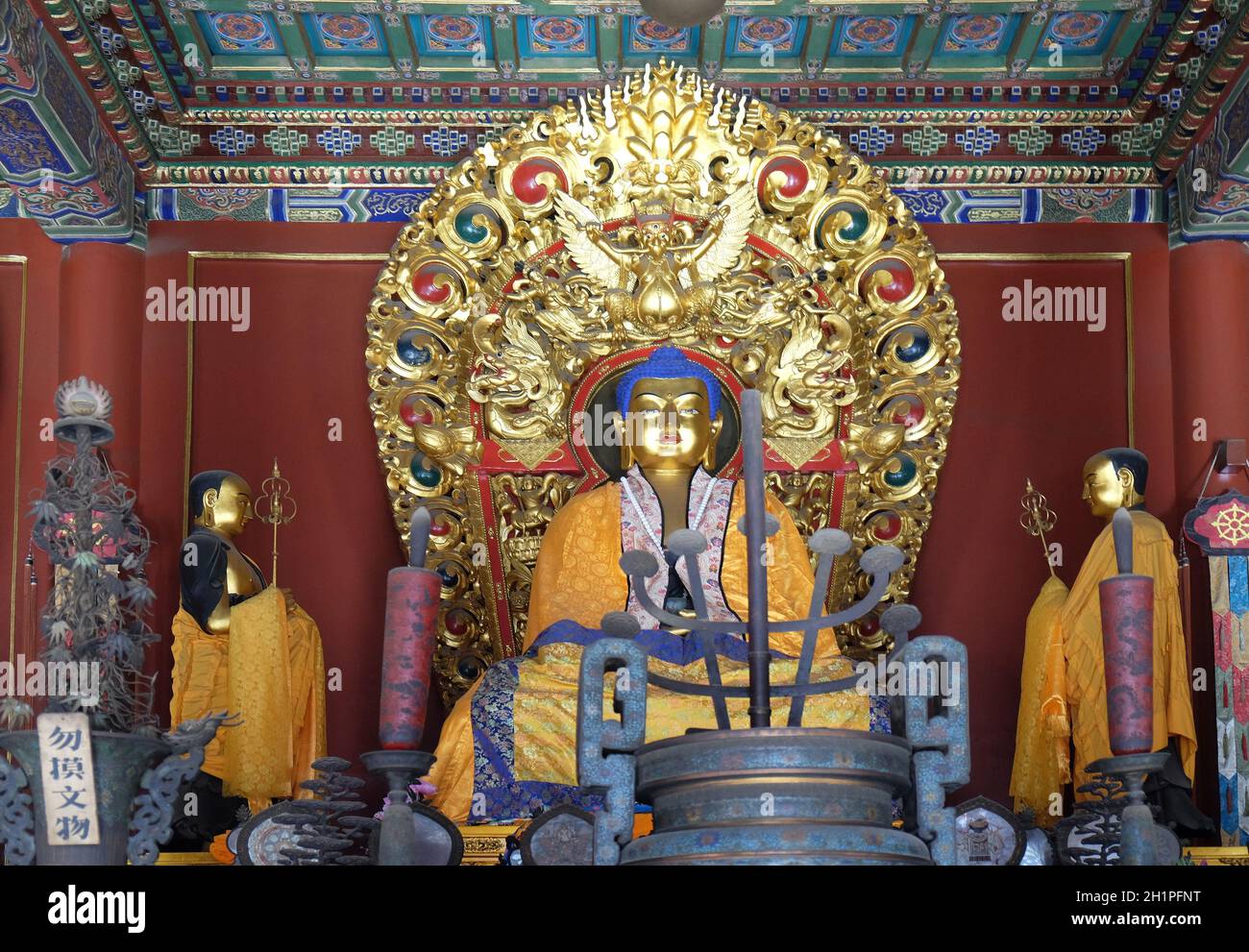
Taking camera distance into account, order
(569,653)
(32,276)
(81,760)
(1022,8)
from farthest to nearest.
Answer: (32,276) → (1022,8) → (569,653) → (81,760)

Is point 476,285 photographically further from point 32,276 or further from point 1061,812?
point 1061,812

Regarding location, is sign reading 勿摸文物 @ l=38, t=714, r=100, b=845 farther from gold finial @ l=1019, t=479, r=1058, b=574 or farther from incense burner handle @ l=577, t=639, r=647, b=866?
gold finial @ l=1019, t=479, r=1058, b=574

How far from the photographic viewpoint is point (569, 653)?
19.3ft

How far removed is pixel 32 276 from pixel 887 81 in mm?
3168

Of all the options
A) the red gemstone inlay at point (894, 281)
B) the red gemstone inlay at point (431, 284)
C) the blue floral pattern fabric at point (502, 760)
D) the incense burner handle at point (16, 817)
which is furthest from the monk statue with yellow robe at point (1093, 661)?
the incense burner handle at point (16, 817)

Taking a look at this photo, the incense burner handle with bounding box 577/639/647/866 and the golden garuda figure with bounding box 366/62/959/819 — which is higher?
the golden garuda figure with bounding box 366/62/959/819

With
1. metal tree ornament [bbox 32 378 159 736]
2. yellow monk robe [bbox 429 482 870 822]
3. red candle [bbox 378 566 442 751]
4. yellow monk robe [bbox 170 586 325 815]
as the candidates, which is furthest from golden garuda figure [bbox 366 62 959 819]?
red candle [bbox 378 566 442 751]

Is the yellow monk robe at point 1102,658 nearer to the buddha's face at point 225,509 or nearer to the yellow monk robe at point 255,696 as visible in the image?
the yellow monk robe at point 255,696

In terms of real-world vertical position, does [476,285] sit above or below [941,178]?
below

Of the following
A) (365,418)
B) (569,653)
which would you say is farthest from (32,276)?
(569,653)

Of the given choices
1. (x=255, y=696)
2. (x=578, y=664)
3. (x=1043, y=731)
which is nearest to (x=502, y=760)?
(x=578, y=664)

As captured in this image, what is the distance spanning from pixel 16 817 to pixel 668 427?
9.53ft

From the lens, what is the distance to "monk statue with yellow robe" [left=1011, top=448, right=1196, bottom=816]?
5.95m
